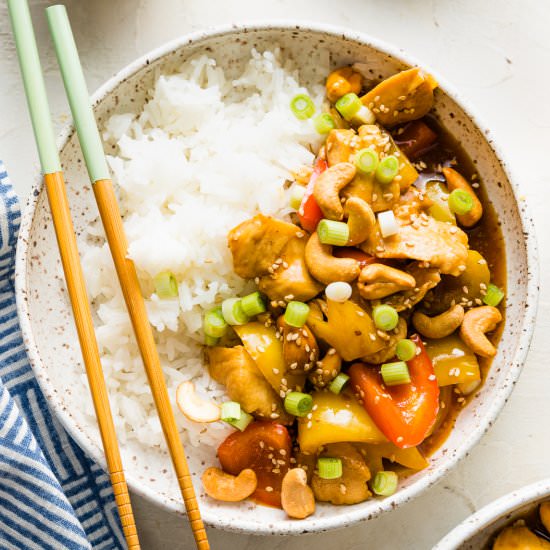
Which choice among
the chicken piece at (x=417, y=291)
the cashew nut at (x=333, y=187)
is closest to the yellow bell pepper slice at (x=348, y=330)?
the chicken piece at (x=417, y=291)

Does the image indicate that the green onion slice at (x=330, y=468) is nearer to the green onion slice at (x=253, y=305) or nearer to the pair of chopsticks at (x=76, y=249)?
the pair of chopsticks at (x=76, y=249)

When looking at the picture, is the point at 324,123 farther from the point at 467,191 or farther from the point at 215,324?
the point at 215,324

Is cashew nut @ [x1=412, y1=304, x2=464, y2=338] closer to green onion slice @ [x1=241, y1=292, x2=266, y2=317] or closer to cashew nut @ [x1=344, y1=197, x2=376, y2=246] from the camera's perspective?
cashew nut @ [x1=344, y1=197, x2=376, y2=246]

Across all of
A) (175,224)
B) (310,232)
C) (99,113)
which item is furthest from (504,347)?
(99,113)

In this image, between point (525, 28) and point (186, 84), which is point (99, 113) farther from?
point (525, 28)

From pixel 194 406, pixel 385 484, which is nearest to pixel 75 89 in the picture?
pixel 194 406

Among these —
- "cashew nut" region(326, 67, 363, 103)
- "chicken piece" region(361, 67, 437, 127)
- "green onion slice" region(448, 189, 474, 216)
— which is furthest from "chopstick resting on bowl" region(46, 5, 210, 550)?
"green onion slice" region(448, 189, 474, 216)

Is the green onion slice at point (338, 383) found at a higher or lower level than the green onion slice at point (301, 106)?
lower
